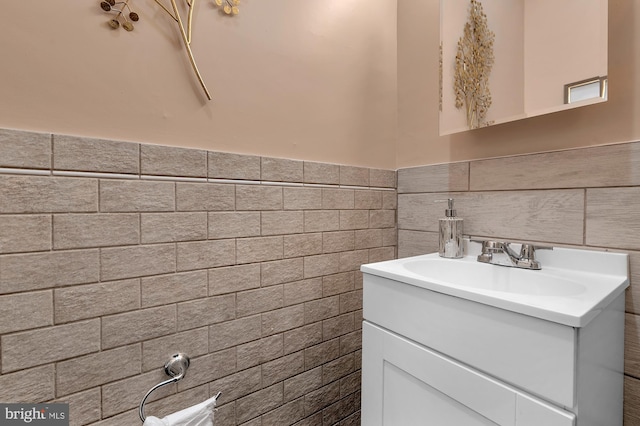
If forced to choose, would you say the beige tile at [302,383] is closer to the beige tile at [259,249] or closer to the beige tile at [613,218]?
the beige tile at [259,249]

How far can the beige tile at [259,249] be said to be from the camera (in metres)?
0.99

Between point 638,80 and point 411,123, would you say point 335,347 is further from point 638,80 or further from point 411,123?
point 638,80

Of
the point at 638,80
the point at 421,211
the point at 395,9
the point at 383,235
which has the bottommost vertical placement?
the point at 383,235

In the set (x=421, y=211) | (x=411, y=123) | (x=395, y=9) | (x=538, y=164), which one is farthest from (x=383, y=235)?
(x=395, y=9)

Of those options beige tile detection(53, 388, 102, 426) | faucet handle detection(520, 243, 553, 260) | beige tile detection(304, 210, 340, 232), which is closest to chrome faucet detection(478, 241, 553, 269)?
faucet handle detection(520, 243, 553, 260)

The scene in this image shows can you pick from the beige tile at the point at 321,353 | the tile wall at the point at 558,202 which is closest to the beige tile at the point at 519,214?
the tile wall at the point at 558,202

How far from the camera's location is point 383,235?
1.40 meters

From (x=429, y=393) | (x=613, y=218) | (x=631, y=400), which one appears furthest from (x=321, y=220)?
(x=631, y=400)

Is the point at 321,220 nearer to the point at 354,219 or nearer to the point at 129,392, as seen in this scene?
the point at 354,219

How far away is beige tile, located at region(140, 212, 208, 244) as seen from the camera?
83 centimetres

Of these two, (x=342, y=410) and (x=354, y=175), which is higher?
(x=354, y=175)

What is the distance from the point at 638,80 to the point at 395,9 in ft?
3.22

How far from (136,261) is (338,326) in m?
0.79

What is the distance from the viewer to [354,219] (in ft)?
4.25
